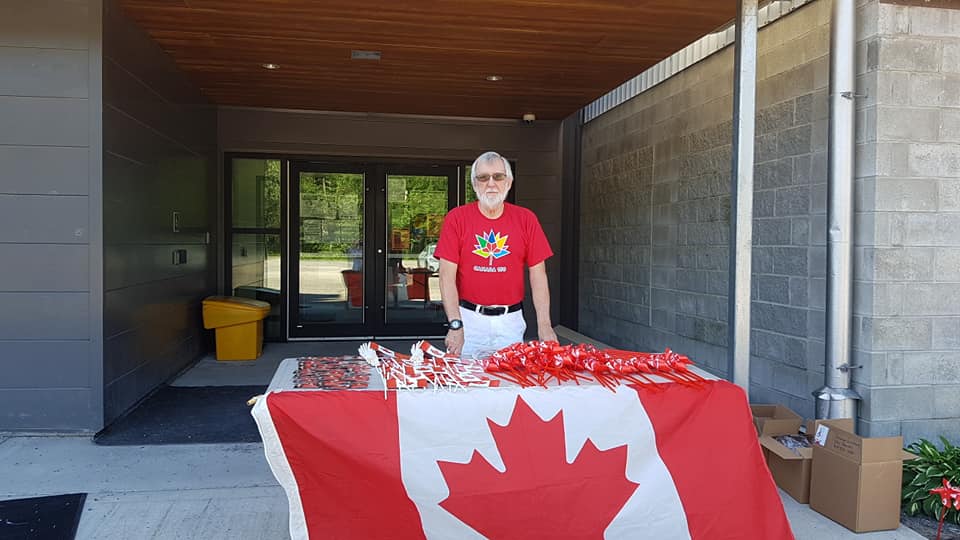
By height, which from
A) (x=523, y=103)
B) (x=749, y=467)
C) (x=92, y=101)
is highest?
(x=523, y=103)

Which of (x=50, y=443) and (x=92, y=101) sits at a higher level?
(x=92, y=101)

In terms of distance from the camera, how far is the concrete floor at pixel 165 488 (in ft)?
10.3

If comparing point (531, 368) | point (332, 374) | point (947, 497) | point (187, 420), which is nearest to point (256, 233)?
point (187, 420)

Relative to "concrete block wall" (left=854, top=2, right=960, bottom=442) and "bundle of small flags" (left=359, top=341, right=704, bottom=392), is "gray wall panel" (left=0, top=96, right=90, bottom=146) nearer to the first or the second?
"bundle of small flags" (left=359, top=341, right=704, bottom=392)

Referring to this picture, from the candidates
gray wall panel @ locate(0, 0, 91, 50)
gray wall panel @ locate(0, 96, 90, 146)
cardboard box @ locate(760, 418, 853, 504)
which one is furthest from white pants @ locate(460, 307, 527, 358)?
gray wall panel @ locate(0, 0, 91, 50)

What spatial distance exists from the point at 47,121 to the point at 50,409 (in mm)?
1798

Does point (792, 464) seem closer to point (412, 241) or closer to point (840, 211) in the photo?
point (840, 211)

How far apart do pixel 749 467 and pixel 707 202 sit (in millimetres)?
3526

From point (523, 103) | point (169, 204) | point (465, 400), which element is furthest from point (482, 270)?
point (523, 103)

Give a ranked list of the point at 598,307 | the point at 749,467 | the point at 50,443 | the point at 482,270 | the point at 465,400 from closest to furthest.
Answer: the point at 465,400 < the point at 749,467 < the point at 482,270 < the point at 50,443 < the point at 598,307

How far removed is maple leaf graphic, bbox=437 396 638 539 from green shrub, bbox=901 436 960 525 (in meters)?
1.81

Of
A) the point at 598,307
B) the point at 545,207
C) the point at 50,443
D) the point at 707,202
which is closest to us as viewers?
the point at 50,443

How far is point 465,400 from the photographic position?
249 cm

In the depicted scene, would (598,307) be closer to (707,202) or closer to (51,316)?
(707,202)
